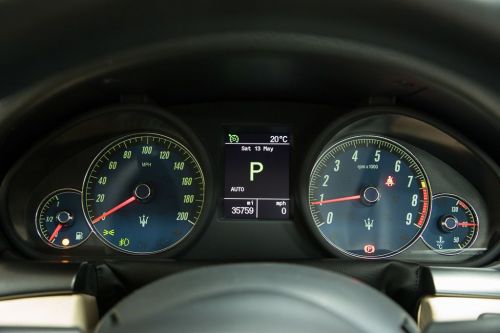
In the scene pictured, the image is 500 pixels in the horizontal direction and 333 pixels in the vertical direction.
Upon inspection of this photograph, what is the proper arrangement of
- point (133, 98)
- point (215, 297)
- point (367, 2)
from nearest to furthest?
point (215, 297)
point (367, 2)
point (133, 98)

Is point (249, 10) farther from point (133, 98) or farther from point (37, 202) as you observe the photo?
point (37, 202)

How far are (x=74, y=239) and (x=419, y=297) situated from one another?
138 cm

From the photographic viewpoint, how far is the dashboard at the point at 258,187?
2455mm

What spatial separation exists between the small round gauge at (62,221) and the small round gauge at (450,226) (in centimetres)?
138

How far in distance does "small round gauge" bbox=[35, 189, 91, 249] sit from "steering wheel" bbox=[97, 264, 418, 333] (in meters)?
1.36

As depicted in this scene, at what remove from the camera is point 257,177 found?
2.54 m

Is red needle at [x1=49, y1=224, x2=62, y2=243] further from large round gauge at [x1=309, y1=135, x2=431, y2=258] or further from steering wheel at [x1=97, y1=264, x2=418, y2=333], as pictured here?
steering wheel at [x1=97, y1=264, x2=418, y2=333]

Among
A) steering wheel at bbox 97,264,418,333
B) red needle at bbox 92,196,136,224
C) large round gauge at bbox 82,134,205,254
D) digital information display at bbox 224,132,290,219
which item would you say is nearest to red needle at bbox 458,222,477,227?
digital information display at bbox 224,132,290,219

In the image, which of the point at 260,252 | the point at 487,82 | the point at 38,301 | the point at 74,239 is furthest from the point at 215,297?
the point at 74,239

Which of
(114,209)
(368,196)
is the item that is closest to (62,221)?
(114,209)

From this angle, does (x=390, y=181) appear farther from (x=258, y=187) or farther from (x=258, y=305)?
(x=258, y=305)

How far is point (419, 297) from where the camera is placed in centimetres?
179

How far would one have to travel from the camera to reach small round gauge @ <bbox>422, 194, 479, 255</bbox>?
252 cm

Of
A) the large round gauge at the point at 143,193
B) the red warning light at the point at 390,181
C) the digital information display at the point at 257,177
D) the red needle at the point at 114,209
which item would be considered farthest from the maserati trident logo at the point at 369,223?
the red needle at the point at 114,209
